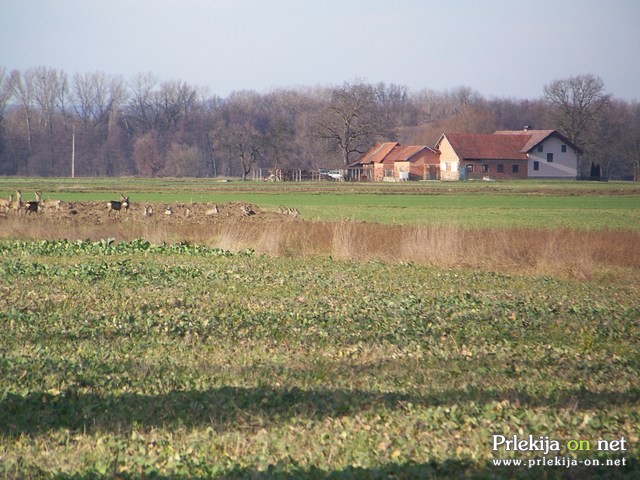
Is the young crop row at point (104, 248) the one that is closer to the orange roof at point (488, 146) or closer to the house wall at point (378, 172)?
the orange roof at point (488, 146)

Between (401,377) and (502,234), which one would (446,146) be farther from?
(401,377)

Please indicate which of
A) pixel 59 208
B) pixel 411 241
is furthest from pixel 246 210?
pixel 411 241

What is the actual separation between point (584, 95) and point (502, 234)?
92.1 metres

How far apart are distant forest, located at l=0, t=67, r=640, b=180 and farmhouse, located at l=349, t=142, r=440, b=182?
280 inches

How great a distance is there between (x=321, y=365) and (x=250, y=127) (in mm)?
125110

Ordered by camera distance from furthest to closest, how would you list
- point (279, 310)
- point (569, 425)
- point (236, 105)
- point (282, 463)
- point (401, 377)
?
point (236, 105)
point (279, 310)
point (401, 377)
point (569, 425)
point (282, 463)

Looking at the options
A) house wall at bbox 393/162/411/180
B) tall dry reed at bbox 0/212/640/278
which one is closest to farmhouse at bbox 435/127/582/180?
house wall at bbox 393/162/411/180

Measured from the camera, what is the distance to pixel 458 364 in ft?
34.0

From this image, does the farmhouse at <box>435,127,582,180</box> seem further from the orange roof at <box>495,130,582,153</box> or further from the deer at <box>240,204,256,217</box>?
the deer at <box>240,204,256,217</box>

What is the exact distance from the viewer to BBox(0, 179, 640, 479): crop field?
22.4 ft

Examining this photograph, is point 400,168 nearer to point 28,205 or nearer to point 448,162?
point 448,162

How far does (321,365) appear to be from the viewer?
10.2 m

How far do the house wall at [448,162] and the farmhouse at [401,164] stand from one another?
828 millimetres

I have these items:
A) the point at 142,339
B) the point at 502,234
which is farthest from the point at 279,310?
the point at 502,234
